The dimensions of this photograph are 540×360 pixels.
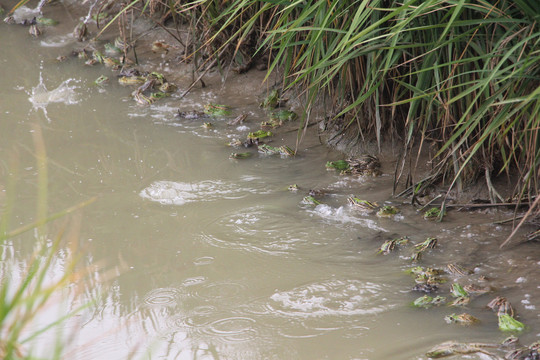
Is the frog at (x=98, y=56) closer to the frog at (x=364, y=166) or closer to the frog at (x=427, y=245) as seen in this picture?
the frog at (x=364, y=166)

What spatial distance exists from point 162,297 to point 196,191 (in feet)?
3.21

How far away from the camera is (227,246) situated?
3014 mm

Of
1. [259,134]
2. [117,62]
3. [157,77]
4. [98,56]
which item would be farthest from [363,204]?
[98,56]

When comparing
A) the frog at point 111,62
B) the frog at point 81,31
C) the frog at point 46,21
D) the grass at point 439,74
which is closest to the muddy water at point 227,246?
the grass at point 439,74

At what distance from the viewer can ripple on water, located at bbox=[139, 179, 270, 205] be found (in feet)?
11.3

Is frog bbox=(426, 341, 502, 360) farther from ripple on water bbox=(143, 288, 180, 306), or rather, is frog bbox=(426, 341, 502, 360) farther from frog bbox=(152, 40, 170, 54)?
frog bbox=(152, 40, 170, 54)

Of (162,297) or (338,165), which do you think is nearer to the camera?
(162,297)

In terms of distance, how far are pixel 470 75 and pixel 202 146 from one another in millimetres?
1792

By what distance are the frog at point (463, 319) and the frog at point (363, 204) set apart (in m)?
0.94

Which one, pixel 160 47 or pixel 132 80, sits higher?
pixel 160 47

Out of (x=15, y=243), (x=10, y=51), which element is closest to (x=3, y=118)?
(x=10, y=51)

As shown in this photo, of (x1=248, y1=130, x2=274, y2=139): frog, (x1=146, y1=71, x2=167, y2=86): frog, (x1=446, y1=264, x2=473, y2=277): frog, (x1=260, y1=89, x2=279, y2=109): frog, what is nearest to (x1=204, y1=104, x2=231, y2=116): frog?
(x1=260, y1=89, x2=279, y2=109): frog

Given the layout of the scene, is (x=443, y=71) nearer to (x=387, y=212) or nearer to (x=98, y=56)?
(x=387, y=212)

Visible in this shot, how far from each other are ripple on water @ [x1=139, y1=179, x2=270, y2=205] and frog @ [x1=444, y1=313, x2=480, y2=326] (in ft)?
4.57
